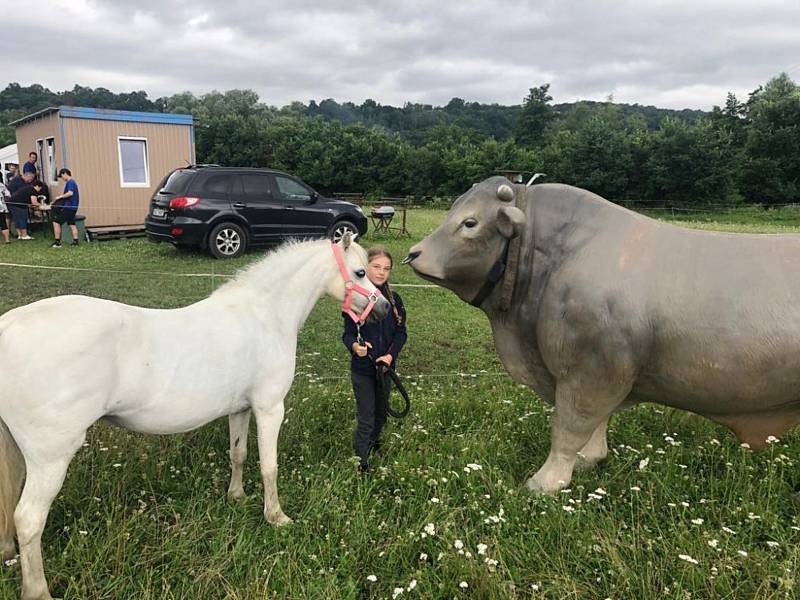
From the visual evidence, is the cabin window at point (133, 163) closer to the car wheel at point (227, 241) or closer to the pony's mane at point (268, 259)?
the car wheel at point (227, 241)


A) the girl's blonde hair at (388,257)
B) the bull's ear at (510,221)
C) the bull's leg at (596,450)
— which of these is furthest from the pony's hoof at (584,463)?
the bull's ear at (510,221)

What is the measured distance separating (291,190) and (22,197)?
6.63m

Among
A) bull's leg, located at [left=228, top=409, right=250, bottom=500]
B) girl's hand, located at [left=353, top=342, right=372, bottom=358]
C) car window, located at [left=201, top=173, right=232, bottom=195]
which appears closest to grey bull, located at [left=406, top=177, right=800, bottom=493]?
girl's hand, located at [left=353, top=342, right=372, bottom=358]

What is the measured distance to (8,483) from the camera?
2748 mm

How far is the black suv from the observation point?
11.8 m

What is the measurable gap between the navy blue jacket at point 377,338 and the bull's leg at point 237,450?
0.76 m

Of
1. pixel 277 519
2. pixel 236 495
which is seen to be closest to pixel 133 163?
pixel 236 495

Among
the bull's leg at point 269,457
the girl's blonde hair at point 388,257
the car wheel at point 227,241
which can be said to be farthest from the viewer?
the car wheel at point 227,241

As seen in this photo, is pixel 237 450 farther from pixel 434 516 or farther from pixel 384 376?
pixel 434 516

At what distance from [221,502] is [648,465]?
2659mm

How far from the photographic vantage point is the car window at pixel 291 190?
13266 mm

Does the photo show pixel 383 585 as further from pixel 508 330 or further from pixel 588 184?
pixel 588 184

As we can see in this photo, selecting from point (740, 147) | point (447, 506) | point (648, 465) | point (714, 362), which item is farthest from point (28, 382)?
point (740, 147)

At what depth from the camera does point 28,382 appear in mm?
2477
